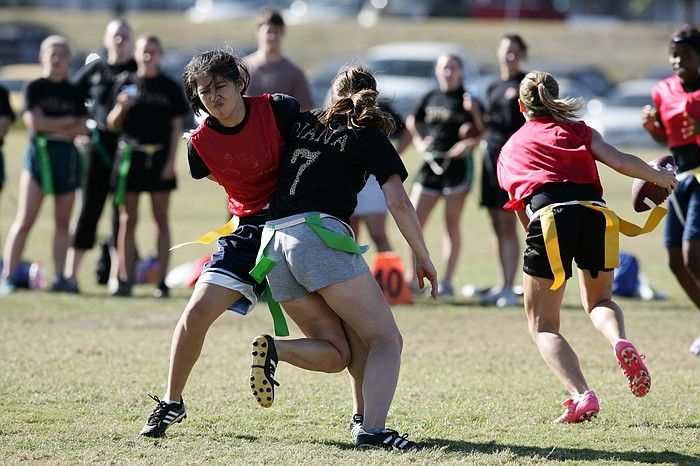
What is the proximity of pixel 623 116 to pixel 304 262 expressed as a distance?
79.1 ft

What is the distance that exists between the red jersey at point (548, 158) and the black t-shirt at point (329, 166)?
0.96m

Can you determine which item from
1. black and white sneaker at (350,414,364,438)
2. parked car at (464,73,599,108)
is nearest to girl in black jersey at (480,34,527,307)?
black and white sneaker at (350,414,364,438)

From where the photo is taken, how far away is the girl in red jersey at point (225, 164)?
552cm

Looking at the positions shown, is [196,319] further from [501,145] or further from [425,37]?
[425,37]

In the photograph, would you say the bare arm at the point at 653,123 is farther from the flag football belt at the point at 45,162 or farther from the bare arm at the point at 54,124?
the flag football belt at the point at 45,162

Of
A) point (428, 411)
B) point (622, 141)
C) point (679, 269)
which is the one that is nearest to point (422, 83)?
point (622, 141)

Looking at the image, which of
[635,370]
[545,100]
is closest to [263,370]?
[635,370]

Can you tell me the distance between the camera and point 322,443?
5.61 metres

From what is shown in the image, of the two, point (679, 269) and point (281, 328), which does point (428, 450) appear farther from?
point (679, 269)

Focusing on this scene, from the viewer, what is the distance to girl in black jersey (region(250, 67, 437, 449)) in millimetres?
5375

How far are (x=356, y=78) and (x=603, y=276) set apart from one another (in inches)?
67.5

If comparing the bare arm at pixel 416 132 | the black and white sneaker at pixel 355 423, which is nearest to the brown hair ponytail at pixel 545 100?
the black and white sneaker at pixel 355 423

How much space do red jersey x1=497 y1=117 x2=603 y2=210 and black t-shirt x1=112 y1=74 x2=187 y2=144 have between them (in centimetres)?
523

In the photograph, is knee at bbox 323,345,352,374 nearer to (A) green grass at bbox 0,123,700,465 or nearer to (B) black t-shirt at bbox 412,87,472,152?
(A) green grass at bbox 0,123,700,465
